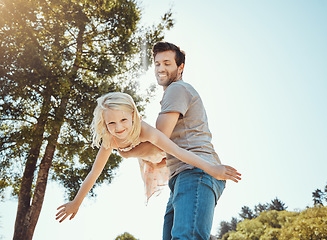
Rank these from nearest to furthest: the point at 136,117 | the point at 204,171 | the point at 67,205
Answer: the point at 204,171 < the point at 136,117 < the point at 67,205

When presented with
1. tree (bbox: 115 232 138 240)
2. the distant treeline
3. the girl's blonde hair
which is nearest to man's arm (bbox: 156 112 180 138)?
the girl's blonde hair

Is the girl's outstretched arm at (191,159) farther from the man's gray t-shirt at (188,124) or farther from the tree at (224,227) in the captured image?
the tree at (224,227)

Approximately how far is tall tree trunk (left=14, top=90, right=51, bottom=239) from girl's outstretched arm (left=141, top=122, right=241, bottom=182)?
8.54 metres

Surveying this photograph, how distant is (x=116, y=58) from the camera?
1203 cm

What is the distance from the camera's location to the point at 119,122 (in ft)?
6.93

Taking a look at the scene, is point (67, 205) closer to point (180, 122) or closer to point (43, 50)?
point (180, 122)

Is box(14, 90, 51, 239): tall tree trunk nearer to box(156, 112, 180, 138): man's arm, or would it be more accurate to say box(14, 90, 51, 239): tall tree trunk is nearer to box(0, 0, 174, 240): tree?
box(0, 0, 174, 240): tree

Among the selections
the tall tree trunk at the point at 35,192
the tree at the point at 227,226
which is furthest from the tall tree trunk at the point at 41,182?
the tree at the point at 227,226

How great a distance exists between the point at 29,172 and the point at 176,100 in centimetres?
942

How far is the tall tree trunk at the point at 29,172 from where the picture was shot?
9609 mm

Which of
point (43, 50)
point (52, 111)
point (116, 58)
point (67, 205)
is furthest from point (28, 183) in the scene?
point (67, 205)

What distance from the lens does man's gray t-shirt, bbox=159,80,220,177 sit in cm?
217

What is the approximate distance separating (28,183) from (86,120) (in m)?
2.68

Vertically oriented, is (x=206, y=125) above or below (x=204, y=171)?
above
